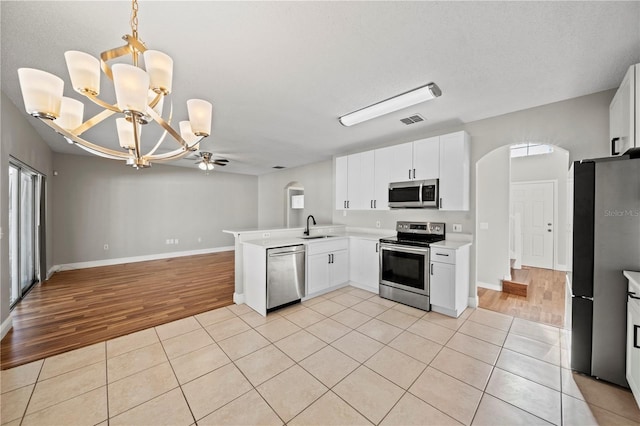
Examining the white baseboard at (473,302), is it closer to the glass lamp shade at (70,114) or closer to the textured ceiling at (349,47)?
the textured ceiling at (349,47)

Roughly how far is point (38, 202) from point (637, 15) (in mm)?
7730

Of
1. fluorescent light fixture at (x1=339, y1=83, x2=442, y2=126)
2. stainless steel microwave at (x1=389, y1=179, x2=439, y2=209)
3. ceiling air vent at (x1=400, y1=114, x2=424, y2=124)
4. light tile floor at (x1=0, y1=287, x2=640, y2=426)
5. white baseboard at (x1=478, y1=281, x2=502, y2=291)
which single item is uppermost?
ceiling air vent at (x1=400, y1=114, x2=424, y2=124)

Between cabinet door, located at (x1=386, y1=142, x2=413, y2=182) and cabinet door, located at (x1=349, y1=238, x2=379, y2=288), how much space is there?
1.13 metres

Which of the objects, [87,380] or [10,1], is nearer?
[10,1]

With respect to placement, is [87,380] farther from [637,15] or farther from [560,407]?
[637,15]

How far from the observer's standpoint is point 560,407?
5.68ft

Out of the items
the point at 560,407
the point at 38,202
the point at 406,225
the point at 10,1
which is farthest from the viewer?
the point at 38,202

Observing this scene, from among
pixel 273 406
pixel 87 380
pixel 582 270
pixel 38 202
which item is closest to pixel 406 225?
pixel 582 270

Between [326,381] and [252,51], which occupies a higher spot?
[252,51]

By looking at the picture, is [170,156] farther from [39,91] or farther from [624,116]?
[624,116]

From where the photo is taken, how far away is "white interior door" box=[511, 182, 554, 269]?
5570 millimetres

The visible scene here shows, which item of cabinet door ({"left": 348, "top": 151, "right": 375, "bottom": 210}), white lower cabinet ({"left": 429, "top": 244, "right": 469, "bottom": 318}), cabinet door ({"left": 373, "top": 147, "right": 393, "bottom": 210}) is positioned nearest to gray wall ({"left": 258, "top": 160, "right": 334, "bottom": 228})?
cabinet door ({"left": 348, "top": 151, "right": 375, "bottom": 210})

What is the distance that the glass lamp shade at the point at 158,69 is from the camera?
1.45m

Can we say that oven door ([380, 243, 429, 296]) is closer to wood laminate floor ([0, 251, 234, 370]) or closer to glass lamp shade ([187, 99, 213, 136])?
wood laminate floor ([0, 251, 234, 370])
